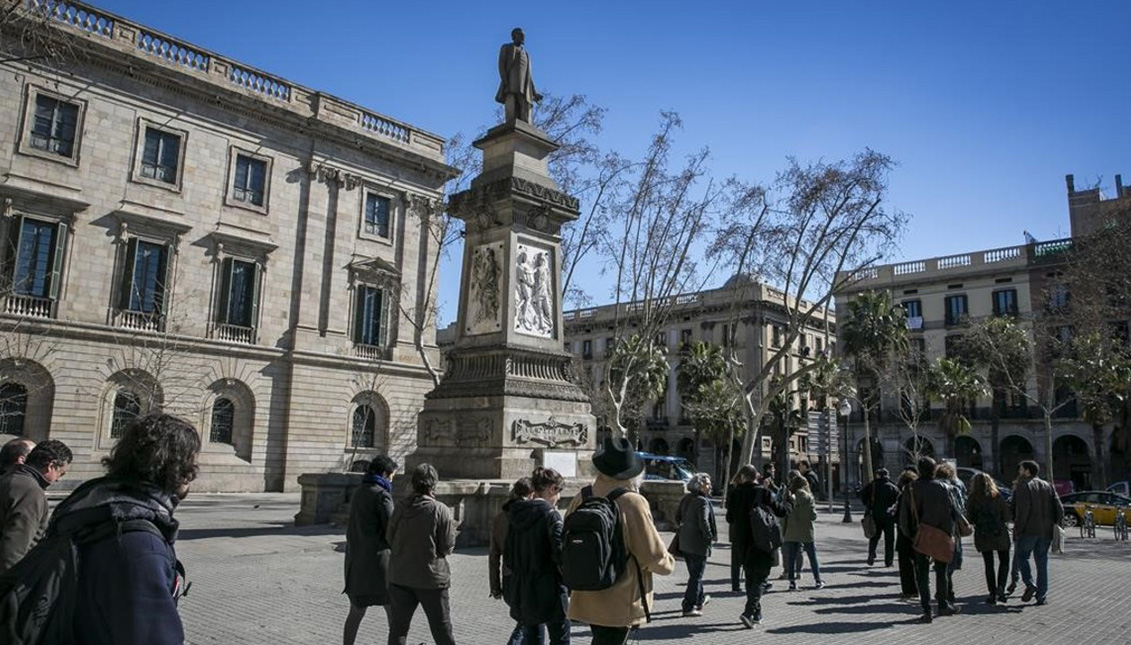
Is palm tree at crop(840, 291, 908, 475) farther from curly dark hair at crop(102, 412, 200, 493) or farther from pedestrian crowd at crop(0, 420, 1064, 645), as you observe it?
curly dark hair at crop(102, 412, 200, 493)

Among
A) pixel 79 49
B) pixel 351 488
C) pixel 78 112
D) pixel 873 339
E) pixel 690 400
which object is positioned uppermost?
pixel 79 49

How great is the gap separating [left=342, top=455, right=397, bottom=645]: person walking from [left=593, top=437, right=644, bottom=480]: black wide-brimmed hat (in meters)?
2.12

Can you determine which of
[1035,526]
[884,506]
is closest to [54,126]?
[884,506]

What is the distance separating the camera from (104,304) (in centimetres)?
2702

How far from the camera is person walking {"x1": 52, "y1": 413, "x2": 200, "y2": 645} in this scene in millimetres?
2318

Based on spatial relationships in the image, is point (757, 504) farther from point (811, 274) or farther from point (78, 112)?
point (78, 112)

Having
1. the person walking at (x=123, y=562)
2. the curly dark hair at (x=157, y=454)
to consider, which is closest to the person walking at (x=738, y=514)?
the curly dark hair at (x=157, y=454)

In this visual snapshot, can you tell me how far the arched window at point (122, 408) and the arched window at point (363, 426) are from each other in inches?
344

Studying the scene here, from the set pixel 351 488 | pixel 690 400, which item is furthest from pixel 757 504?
pixel 690 400

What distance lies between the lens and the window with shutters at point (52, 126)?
2580 cm

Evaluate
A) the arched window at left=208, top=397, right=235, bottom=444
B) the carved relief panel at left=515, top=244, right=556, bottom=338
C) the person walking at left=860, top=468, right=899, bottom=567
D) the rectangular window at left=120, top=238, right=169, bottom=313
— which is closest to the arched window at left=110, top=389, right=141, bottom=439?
the arched window at left=208, top=397, right=235, bottom=444

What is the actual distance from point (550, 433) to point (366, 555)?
7.27 meters

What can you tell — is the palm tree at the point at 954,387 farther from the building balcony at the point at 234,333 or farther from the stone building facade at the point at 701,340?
the building balcony at the point at 234,333

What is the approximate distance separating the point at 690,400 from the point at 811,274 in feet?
99.5
